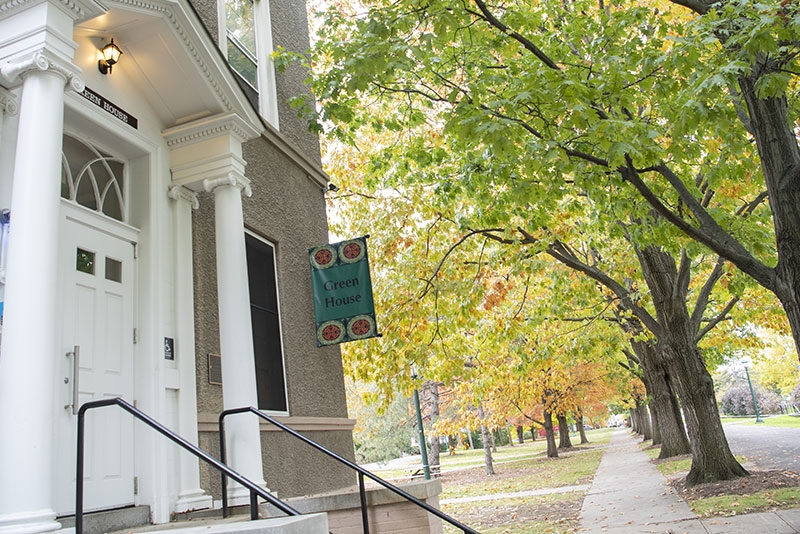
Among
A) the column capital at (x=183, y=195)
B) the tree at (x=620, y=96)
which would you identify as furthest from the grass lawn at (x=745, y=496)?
the column capital at (x=183, y=195)

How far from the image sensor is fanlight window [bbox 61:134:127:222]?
564cm

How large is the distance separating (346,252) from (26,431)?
5365mm

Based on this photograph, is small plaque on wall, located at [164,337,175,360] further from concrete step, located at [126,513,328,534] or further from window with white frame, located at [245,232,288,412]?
concrete step, located at [126,513,328,534]

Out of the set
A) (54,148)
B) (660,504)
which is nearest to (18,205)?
(54,148)

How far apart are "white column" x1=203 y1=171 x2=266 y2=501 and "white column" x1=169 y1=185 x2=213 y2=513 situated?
32cm

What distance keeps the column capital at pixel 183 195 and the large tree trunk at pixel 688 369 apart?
946cm

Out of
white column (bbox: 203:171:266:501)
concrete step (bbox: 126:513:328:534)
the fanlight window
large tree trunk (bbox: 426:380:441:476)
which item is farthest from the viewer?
large tree trunk (bbox: 426:380:441:476)

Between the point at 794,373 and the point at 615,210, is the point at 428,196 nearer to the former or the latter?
the point at 615,210

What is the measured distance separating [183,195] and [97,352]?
6.31 feet

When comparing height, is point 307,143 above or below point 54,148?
above

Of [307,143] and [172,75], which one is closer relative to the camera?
[172,75]

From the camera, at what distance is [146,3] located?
5.64 metres

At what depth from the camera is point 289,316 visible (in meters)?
8.51

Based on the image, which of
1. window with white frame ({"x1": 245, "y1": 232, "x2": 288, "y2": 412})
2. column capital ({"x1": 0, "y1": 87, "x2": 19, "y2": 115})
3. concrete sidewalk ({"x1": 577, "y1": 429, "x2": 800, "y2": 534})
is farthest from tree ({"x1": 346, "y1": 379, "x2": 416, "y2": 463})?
column capital ({"x1": 0, "y1": 87, "x2": 19, "y2": 115})
